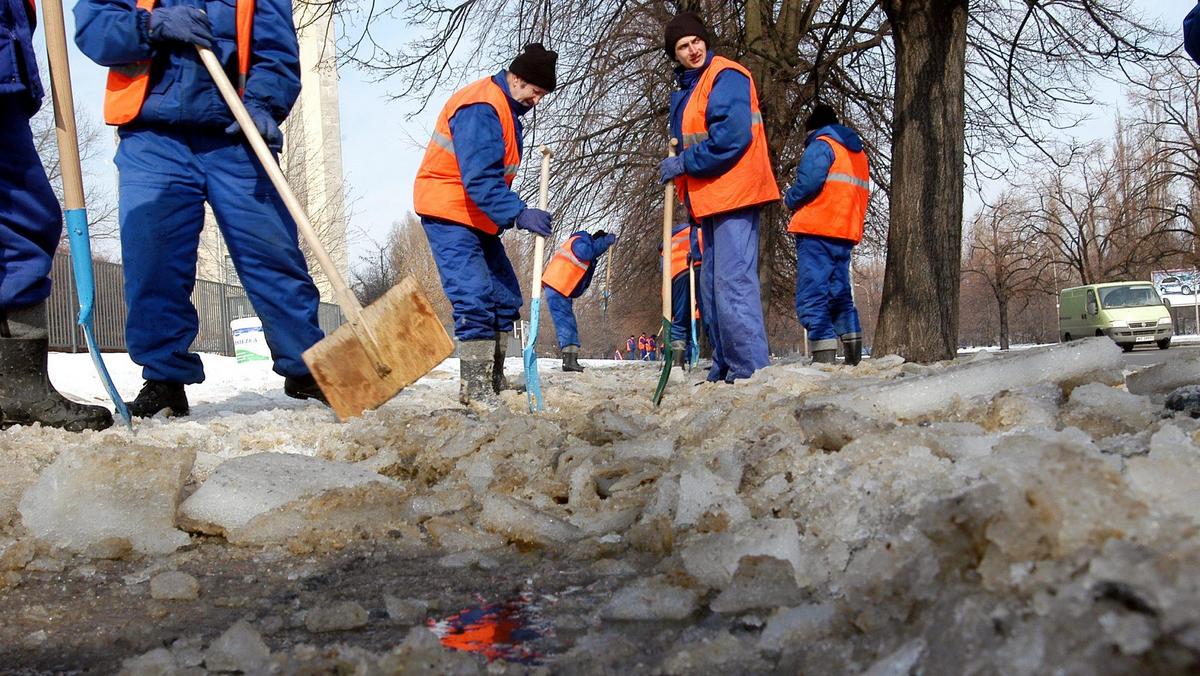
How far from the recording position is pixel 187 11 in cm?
357

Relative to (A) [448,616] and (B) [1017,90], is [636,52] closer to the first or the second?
(B) [1017,90]

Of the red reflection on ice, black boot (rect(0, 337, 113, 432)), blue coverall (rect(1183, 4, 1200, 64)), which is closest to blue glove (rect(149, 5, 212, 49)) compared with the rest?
black boot (rect(0, 337, 113, 432))

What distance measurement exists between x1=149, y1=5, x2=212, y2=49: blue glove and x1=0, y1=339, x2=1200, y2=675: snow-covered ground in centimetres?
160

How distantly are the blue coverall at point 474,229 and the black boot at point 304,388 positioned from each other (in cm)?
74

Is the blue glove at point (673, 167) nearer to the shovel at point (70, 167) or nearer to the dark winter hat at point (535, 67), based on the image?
the dark winter hat at point (535, 67)

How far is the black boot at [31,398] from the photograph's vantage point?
126 inches

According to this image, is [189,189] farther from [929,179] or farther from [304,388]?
[929,179]

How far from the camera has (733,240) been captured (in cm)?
470

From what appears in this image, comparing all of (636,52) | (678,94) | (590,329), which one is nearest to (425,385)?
(678,94)

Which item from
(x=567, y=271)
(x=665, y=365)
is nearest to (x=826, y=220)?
(x=665, y=365)

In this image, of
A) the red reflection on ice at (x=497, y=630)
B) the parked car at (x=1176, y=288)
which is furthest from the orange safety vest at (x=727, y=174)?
the parked car at (x=1176, y=288)

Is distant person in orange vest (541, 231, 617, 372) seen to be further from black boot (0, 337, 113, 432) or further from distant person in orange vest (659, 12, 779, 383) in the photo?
black boot (0, 337, 113, 432)

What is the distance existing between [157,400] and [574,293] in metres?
6.88

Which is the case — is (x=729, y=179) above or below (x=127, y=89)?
below
